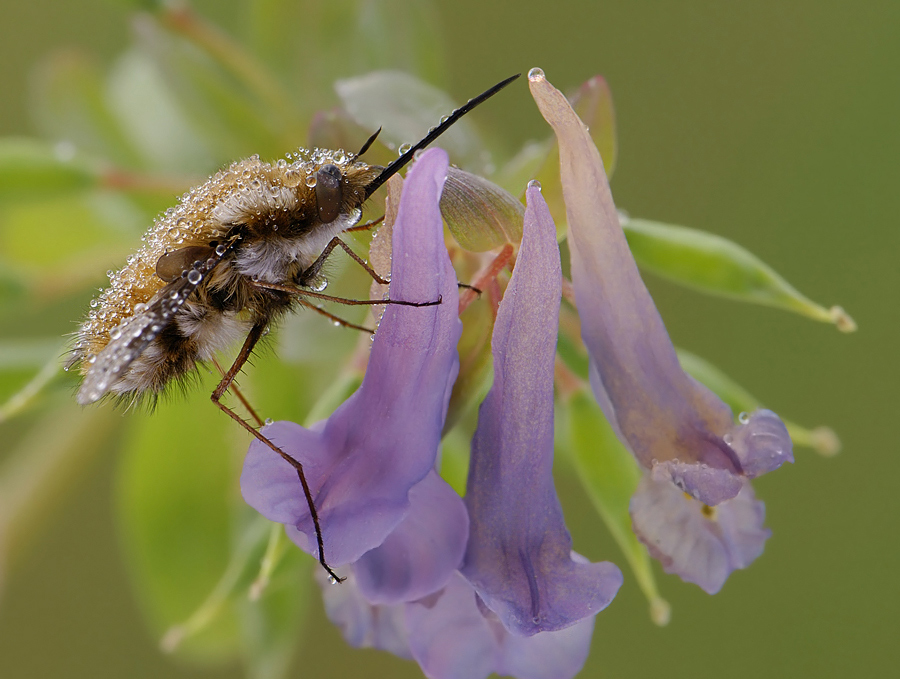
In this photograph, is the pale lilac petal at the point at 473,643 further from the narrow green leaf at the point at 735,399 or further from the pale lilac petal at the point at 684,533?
the narrow green leaf at the point at 735,399

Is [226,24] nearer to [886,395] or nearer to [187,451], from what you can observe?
[187,451]

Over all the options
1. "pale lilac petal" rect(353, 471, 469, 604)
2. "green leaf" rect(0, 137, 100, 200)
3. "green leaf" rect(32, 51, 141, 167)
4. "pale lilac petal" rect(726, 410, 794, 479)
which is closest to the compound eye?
"pale lilac petal" rect(353, 471, 469, 604)

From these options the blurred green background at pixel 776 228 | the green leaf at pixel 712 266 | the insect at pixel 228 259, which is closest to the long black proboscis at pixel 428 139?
the insect at pixel 228 259

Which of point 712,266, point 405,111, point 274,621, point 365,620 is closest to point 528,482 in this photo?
point 365,620

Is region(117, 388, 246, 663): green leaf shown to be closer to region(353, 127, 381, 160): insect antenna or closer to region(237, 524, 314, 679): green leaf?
region(237, 524, 314, 679): green leaf

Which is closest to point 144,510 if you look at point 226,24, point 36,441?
point 36,441
